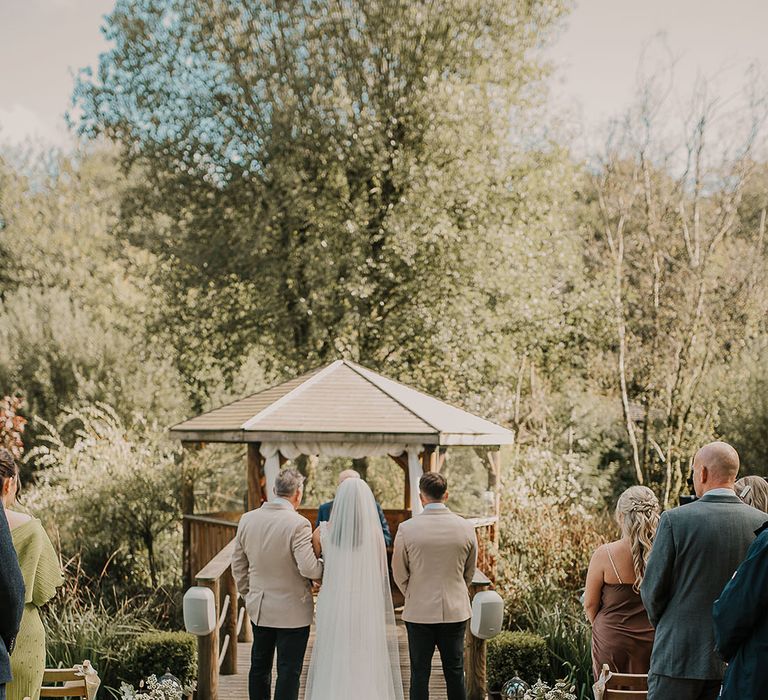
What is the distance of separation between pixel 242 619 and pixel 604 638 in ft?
19.0

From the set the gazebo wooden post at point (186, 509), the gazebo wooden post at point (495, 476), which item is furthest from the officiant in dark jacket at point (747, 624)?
the gazebo wooden post at point (186, 509)

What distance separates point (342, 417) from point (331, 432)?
454mm

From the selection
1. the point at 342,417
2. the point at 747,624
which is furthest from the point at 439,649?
the point at 342,417

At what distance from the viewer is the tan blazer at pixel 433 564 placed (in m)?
5.83

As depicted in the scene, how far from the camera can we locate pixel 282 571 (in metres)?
5.83

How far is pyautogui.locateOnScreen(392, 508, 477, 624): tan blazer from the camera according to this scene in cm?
583

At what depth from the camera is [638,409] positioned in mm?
21594

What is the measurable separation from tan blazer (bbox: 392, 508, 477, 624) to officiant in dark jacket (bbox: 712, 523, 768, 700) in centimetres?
259

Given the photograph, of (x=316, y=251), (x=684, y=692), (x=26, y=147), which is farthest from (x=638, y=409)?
(x=26, y=147)

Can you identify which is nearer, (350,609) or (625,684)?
(625,684)

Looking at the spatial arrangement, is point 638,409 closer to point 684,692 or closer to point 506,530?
point 506,530

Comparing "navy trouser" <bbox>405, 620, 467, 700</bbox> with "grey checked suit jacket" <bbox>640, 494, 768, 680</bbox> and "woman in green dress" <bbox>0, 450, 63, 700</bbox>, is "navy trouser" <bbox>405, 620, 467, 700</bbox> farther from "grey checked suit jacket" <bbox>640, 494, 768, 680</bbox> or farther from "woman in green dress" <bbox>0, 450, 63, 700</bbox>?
"woman in green dress" <bbox>0, 450, 63, 700</bbox>

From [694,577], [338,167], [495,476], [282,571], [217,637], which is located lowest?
[217,637]

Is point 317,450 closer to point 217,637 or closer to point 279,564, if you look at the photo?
point 217,637
